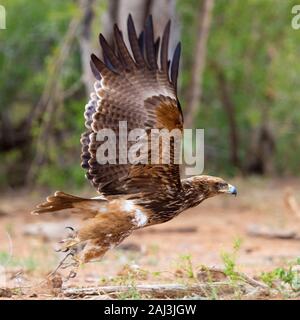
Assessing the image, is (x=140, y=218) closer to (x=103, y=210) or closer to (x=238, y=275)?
(x=103, y=210)

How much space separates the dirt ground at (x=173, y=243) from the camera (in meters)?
6.31

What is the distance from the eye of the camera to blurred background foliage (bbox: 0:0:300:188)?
14938 mm

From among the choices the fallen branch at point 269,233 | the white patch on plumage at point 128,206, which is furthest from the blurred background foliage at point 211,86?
the white patch on plumage at point 128,206

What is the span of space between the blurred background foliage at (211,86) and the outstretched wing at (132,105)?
26.5 feet

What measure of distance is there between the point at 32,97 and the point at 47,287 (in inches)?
433

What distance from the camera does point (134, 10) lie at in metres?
11.3

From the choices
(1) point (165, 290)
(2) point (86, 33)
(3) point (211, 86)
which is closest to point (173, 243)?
(2) point (86, 33)

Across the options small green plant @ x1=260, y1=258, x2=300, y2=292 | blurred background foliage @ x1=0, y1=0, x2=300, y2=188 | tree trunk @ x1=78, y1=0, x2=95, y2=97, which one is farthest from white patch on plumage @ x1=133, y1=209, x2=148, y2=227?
blurred background foliage @ x1=0, y1=0, x2=300, y2=188

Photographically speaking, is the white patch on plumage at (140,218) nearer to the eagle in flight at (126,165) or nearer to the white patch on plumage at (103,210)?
the eagle in flight at (126,165)

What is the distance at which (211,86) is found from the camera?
16.4 metres

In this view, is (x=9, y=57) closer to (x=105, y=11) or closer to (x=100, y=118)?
(x=105, y=11)

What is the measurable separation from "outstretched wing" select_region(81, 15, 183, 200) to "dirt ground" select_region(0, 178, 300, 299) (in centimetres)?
59

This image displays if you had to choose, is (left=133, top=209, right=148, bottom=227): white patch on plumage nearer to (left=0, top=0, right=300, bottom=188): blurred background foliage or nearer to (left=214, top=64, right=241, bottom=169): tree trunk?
(left=0, top=0, right=300, bottom=188): blurred background foliage
